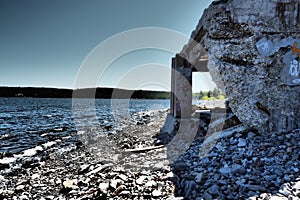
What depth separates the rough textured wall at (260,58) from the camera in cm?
524

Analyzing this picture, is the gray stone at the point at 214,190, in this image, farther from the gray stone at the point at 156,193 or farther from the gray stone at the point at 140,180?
the gray stone at the point at 140,180

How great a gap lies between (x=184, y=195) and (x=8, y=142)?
12.8m

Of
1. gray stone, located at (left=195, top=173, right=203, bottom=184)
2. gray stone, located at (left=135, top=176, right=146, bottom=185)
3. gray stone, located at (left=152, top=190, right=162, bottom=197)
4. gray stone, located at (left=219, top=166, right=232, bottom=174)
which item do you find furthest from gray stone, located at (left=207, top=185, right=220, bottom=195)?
gray stone, located at (left=135, top=176, right=146, bottom=185)

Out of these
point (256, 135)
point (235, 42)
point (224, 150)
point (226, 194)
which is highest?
point (235, 42)

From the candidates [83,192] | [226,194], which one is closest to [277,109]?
[226,194]

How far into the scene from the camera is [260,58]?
545cm

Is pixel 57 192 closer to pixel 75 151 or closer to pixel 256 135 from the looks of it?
pixel 75 151

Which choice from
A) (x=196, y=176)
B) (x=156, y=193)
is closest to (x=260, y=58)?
(x=196, y=176)

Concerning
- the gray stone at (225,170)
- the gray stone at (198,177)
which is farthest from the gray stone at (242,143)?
the gray stone at (198,177)

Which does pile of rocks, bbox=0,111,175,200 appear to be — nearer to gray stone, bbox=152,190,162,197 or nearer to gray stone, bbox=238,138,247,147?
gray stone, bbox=152,190,162,197

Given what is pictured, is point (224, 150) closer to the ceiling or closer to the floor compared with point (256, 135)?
closer to the floor

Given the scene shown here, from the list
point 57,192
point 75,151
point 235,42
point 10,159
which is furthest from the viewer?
point 75,151

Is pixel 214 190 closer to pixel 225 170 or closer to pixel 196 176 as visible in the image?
pixel 196 176

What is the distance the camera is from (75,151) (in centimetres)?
977
